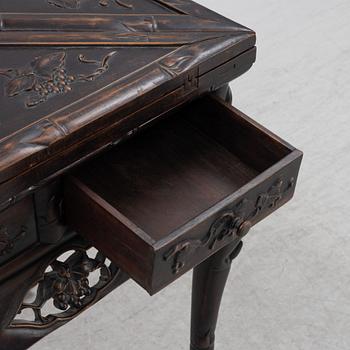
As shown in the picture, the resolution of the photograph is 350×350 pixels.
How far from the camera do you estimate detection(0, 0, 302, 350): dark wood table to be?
1065 mm

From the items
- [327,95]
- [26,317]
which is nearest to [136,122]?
[26,317]

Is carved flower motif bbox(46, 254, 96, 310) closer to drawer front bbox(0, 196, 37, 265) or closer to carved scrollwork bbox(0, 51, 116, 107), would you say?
drawer front bbox(0, 196, 37, 265)

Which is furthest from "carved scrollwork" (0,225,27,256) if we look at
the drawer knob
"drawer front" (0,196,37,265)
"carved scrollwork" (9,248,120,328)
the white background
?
the white background

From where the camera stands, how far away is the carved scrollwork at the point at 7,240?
107 cm

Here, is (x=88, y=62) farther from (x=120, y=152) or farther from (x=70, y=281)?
(x=70, y=281)

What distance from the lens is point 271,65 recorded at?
2.15m

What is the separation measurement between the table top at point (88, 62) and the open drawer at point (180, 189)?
0.23 feet

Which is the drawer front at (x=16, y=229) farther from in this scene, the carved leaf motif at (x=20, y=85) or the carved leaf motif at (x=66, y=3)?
the carved leaf motif at (x=66, y=3)

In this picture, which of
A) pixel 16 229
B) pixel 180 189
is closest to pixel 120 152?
pixel 180 189

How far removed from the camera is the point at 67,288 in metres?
1.22

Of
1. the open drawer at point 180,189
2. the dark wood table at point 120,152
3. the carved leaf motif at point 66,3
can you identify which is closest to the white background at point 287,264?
the dark wood table at point 120,152

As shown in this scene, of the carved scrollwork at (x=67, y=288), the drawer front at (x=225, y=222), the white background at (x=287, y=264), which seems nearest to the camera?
the drawer front at (x=225, y=222)

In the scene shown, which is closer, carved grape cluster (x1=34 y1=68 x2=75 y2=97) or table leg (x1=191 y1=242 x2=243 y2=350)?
carved grape cluster (x1=34 y1=68 x2=75 y2=97)

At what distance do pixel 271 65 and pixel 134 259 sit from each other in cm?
116
